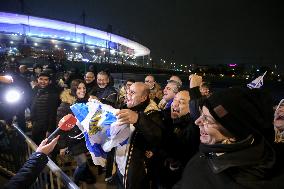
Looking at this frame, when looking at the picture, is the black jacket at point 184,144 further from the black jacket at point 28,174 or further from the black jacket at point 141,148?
the black jacket at point 28,174

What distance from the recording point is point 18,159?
17.0 feet

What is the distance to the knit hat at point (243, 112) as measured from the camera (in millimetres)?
1471

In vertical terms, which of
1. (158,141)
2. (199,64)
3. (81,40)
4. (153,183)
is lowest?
(153,183)

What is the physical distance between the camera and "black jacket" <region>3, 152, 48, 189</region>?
2.17 meters

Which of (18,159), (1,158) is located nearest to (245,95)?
(18,159)

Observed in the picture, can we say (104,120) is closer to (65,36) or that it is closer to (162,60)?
(162,60)

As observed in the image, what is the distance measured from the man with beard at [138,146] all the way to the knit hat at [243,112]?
1423 millimetres

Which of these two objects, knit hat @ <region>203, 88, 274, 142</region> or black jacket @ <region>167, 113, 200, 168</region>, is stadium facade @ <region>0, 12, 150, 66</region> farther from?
knit hat @ <region>203, 88, 274, 142</region>

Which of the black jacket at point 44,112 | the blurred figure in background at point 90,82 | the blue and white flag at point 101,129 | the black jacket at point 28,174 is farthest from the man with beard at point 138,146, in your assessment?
the blurred figure in background at point 90,82

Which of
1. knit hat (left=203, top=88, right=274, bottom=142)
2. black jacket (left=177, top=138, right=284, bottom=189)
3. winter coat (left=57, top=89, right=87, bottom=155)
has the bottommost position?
winter coat (left=57, top=89, right=87, bottom=155)

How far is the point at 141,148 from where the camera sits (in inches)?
126

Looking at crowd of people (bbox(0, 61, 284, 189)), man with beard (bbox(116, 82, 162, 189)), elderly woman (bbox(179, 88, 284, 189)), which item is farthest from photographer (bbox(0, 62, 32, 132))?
elderly woman (bbox(179, 88, 284, 189))

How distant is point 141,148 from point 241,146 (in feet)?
6.20

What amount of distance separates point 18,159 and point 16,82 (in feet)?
8.47
